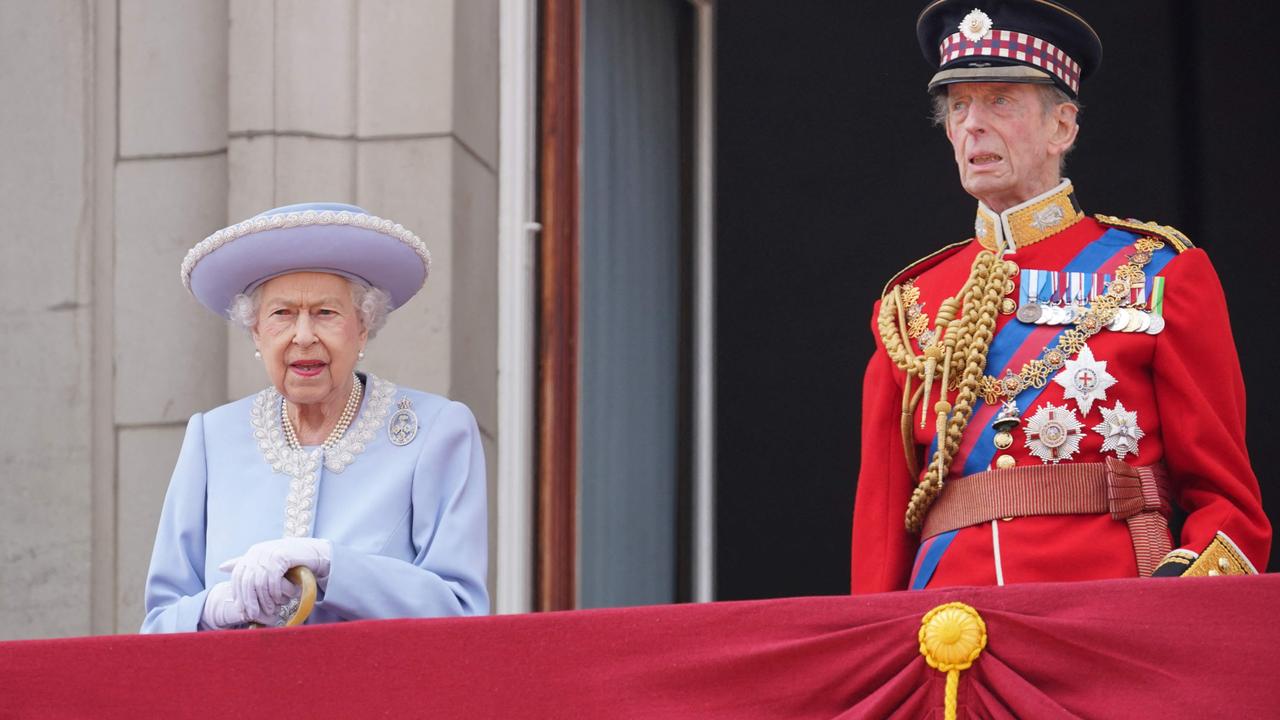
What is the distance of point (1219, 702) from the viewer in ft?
11.6

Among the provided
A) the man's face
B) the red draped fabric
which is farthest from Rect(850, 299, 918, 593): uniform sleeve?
the red draped fabric

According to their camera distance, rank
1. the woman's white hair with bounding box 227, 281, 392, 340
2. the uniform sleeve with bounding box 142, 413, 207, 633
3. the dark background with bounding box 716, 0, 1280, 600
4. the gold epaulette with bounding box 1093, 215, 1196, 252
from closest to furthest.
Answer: the uniform sleeve with bounding box 142, 413, 207, 633 → the gold epaulette with bounding box 1093, 215, 1196, 252 → the woman's white hair with bounding box 227, 281, 392, 340 → the dark background with bounding box 716, 0, 1280, 600

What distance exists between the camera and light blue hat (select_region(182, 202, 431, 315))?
449cm

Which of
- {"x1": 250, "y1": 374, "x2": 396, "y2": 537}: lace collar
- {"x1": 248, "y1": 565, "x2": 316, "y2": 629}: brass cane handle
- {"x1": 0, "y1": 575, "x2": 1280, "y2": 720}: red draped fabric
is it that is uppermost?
{"x1": 250, "y1": 374, "x2": 396, "y2": 537}: lace collar

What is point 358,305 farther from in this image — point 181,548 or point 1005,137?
point 1005,137

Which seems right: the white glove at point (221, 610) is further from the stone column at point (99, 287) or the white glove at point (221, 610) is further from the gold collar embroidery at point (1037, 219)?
the stone column at point (99, 287)

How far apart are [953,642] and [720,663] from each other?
0.36 m

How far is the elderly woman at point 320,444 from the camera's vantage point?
4418 millimetres

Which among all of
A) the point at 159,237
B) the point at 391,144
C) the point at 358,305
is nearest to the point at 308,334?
the point at 358,305

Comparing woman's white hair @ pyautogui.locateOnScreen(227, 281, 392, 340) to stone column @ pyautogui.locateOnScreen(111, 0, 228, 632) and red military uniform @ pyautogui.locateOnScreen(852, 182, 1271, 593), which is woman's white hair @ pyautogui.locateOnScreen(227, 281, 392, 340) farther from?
stone column @ pyautogui.locateOnScreen(111, 0, 228, 632)

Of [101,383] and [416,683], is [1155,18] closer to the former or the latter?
[101,383]

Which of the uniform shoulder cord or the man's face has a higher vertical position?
the man's face

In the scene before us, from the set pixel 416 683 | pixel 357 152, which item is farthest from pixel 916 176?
pixel 416 683

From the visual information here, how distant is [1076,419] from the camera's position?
14.3 feet
